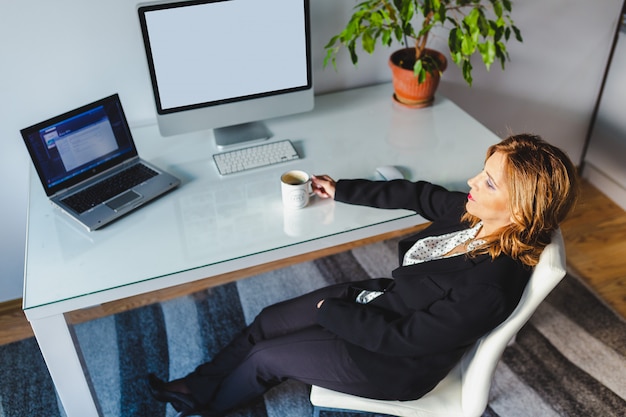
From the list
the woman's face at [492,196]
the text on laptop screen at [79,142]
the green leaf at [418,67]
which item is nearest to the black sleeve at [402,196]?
the woman's face at [492,196]

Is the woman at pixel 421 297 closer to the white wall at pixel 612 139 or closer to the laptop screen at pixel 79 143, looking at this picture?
the laptop screen at pixel 79 143

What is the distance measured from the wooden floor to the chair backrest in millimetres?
1004

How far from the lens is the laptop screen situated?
63.6 inches

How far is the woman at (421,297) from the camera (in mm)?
1316

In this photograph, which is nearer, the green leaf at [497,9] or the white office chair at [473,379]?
the white office chair at [473,379]

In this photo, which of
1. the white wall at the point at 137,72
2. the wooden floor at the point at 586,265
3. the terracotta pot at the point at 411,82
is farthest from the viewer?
the wooden floor at the point at 586,265

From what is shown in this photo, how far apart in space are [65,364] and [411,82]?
1.35m

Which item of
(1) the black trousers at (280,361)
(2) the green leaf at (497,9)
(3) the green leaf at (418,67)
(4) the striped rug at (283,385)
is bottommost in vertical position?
(4) the striped rug at (283,385)

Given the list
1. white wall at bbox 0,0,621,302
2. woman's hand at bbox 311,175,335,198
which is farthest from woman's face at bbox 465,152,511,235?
white wall at bbox 0,0,621,302

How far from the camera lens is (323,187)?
171 centimetres

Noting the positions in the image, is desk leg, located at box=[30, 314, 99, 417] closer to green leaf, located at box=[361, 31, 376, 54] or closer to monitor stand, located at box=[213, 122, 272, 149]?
monitor stand, located at box=[213, 122, 272, 149]

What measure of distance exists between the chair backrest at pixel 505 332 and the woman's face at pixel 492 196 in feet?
0.41

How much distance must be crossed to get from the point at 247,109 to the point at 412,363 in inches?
36.4

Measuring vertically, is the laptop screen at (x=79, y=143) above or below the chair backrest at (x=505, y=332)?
above
